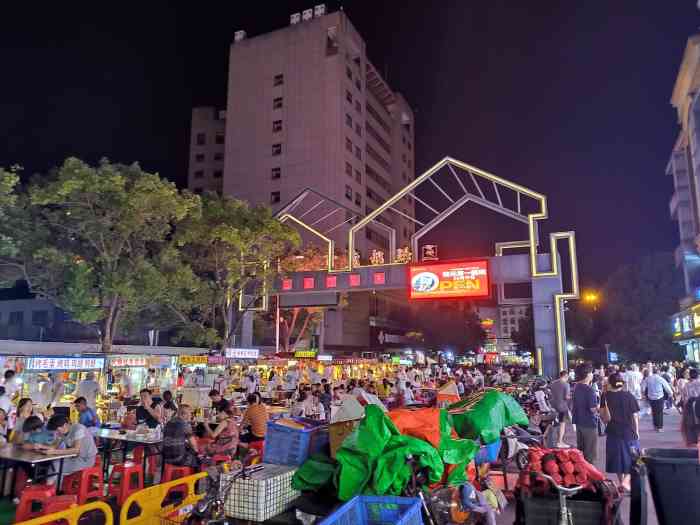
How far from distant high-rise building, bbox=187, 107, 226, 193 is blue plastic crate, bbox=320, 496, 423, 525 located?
215 ft

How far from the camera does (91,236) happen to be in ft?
64.4

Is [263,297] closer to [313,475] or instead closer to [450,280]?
[450,280]

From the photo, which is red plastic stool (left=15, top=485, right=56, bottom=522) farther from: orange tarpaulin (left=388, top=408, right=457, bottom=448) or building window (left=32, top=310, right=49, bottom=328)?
building window (left=32, top=310, right=49, bottom=328)

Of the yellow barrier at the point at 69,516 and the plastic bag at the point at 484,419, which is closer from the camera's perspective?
the yellow barrier at the point at 69,516

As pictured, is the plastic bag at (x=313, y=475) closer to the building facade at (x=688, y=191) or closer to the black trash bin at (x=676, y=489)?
the black trash bin at (x=676, y=489)

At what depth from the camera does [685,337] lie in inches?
1438

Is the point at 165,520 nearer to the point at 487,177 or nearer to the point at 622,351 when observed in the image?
the point at 487,177

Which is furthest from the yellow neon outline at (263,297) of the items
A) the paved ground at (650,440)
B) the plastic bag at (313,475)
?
the plastic bag at (313,475)

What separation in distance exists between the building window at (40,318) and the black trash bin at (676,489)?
43005 mm

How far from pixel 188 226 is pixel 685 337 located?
3389cm

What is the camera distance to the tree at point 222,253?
23312 mm

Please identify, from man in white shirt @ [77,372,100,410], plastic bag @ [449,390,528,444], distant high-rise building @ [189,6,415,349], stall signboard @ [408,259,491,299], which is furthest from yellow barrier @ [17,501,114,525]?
distant high-rise building @ [189,6,415,349]

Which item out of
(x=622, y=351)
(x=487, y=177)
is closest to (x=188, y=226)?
(x=487, y=177)

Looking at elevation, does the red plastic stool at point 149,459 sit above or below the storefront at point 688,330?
below
